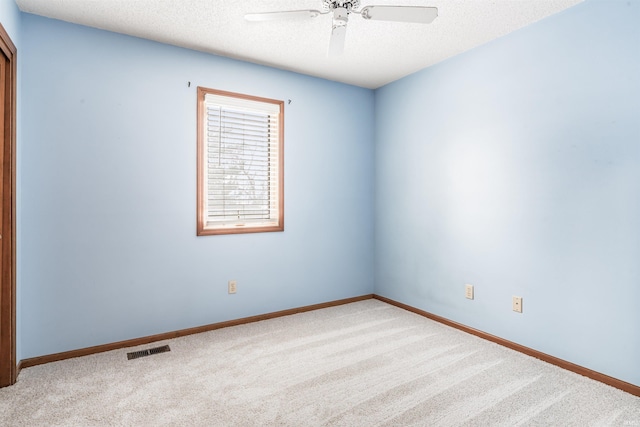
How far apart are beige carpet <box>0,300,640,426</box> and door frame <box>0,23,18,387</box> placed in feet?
0.61

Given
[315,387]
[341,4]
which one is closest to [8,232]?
[315,387]

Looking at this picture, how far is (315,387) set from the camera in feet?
7.16

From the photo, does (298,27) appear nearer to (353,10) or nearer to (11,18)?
(353,10)

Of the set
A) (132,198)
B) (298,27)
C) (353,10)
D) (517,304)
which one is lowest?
(517,304)

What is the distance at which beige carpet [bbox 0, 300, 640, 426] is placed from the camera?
186cm

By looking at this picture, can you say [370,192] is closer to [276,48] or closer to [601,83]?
[276,48]

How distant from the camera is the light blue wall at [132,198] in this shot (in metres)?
2.49

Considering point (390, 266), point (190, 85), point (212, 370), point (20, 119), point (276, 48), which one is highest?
point (276, 48)

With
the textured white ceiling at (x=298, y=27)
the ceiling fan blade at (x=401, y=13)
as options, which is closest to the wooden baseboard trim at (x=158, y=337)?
the textured white ceiling at (x=298, y=27)

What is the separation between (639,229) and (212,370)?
2.90 metres

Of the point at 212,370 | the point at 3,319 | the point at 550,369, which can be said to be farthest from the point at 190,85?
the point at 550,369

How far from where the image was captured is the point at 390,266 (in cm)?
399

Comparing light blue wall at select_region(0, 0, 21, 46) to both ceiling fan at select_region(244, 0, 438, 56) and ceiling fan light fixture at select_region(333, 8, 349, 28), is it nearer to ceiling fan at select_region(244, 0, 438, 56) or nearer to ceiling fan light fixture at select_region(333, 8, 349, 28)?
ceiling fan at select_region(244, 0, 438, 56)

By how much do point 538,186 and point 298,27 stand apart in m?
2.19
